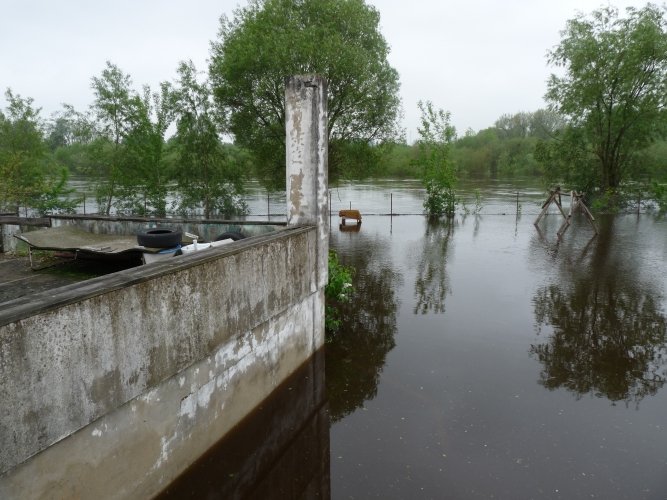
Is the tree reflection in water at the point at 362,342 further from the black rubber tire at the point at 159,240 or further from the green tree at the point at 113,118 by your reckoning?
the green tree at the point at 113,118

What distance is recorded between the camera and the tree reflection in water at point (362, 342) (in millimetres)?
6164

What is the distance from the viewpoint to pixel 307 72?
1748cm

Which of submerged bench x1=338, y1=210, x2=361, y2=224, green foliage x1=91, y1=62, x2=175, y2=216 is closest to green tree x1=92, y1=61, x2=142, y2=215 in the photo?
green foliage x1=91, y1=62, x2=175, y2=216

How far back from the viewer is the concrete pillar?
6.38 meters

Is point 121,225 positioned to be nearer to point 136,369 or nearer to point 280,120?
point 136,369

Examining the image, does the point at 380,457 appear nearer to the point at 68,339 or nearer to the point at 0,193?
the point at 68,339

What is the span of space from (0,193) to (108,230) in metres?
7.37

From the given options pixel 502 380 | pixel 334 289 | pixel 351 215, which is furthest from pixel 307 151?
pixel 351 215

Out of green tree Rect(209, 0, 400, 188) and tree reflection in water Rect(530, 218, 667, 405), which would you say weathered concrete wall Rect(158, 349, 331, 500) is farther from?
green tree Rect(209, 0, 400, 188)

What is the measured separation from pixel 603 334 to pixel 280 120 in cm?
1453

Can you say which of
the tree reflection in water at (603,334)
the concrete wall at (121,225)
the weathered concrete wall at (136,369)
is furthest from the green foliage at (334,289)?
the tree reflection in water at (603,334)

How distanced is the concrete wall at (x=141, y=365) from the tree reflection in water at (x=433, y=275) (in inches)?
158

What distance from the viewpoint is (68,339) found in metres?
3.14

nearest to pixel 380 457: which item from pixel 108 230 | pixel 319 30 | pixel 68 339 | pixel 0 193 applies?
pixel 68 339
